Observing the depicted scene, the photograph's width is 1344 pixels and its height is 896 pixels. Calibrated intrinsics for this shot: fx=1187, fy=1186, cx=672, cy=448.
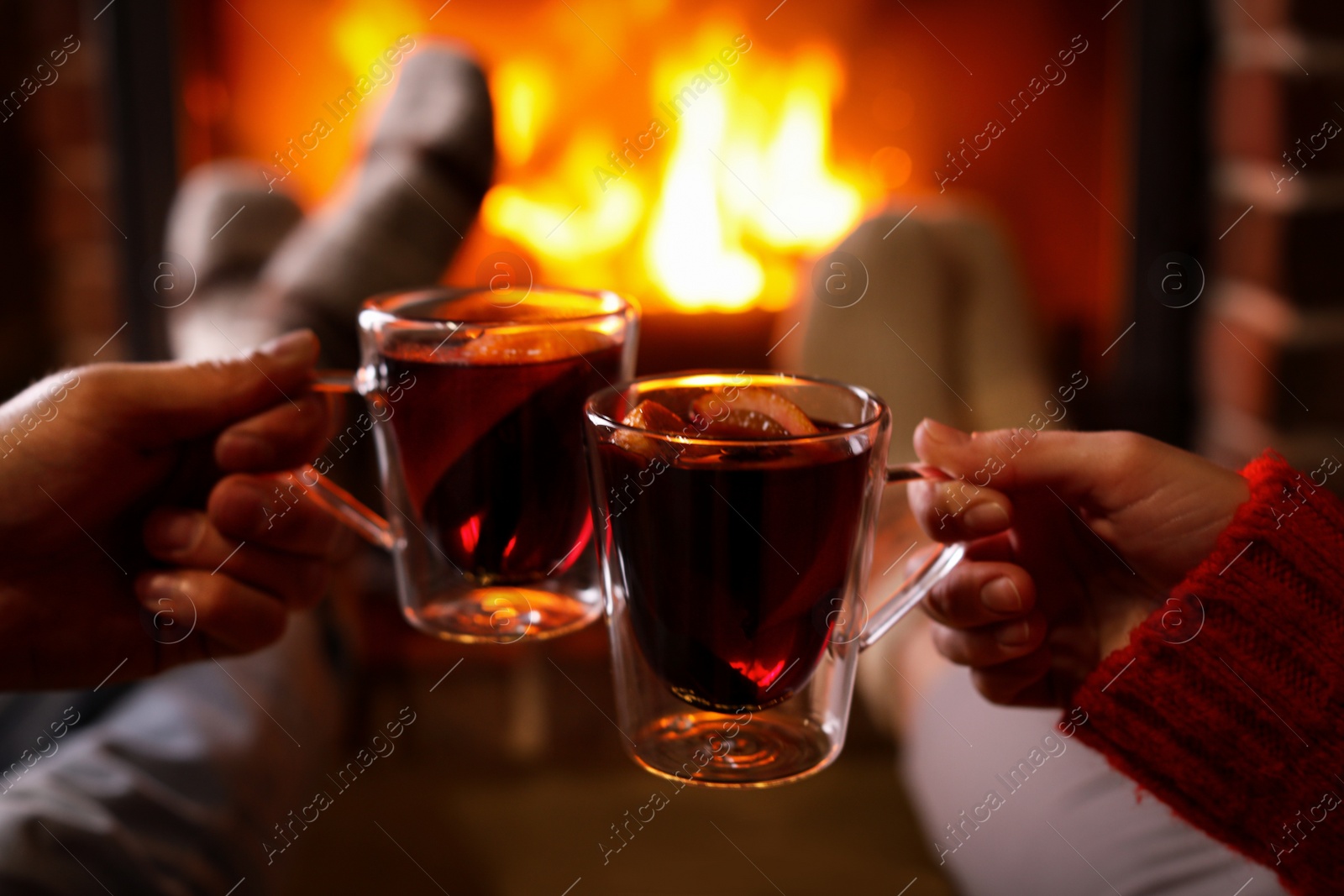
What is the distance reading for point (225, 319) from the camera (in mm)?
1286

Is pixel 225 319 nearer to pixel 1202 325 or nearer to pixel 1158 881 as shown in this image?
pixel 1158 881

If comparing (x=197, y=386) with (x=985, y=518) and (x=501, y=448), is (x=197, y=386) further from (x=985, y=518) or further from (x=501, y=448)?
(x=985, y=518)

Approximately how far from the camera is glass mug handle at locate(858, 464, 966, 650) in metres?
0.54

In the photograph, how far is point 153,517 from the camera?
69 centimetres

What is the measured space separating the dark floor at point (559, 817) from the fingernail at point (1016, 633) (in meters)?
0.60

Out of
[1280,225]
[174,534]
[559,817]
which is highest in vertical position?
[174,534]

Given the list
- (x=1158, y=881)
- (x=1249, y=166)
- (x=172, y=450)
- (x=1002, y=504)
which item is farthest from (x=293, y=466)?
(x=1249, y=166)

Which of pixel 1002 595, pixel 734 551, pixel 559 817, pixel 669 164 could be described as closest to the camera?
pixel 734 551

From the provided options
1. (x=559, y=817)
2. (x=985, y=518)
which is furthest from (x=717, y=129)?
(x=985, y=518)

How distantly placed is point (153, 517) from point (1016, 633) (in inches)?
19.2

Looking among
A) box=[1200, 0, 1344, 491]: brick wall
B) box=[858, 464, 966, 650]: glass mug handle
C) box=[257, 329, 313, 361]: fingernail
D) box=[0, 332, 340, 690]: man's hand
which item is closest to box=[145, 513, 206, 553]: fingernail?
box=[0, 332, 340, 690]: man's hand

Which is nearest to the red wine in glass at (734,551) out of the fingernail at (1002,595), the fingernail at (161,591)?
the fingernail at (1002,595)

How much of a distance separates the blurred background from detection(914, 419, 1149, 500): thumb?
803 millimetres

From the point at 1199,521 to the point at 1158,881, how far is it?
29cm
